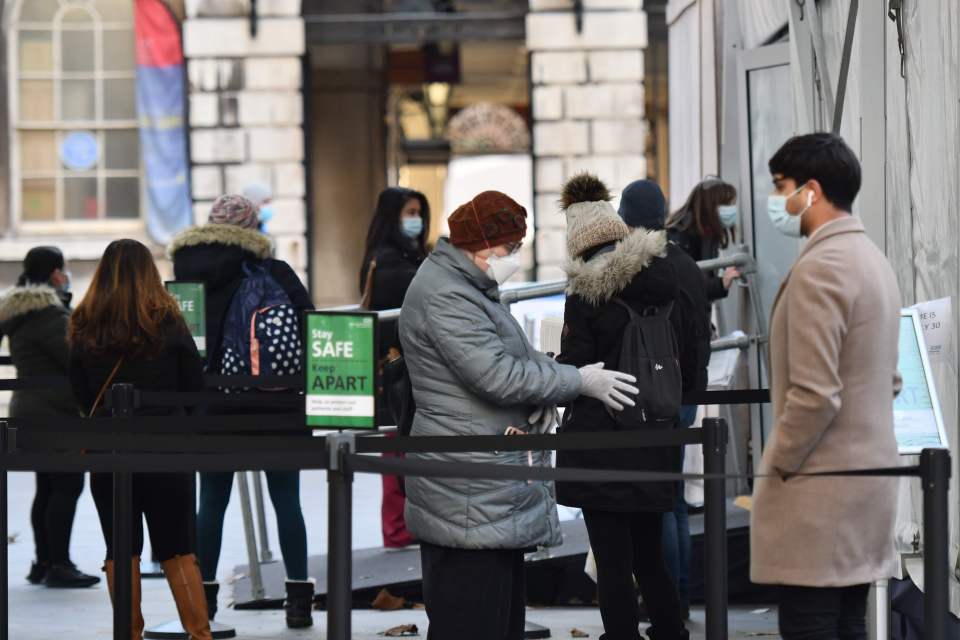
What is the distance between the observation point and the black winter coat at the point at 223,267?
7.82 metres

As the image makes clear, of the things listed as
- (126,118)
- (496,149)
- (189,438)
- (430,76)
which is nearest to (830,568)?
(189,438)

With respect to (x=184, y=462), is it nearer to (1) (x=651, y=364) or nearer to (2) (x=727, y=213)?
(1) (x=651, y=364)

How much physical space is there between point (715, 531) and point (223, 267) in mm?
3046

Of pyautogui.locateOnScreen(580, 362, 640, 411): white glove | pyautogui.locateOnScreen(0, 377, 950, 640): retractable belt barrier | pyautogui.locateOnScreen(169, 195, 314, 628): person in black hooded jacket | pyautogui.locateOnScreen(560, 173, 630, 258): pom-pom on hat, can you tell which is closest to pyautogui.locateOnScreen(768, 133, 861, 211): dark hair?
pyautogui.locateOnScreen(0, 377, 950, 640): retractable belt barrier

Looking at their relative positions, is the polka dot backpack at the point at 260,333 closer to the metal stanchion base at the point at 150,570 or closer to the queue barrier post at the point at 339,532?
the metal stanchion base at the point at 150,570

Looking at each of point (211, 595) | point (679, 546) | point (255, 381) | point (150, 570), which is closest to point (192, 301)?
point (255, 381)

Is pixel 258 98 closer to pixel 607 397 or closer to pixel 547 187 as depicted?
pixel 547 187

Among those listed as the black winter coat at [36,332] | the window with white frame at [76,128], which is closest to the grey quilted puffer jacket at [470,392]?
the black winter coat at [36,332]

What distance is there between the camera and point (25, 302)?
929 centimetres

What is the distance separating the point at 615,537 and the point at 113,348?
2002 millimetres

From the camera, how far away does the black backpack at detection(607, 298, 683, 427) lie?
20.1ft

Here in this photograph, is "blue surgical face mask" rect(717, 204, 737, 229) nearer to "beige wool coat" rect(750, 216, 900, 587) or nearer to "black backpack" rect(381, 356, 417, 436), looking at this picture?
"black backpack" rect(381, 356, 417, 436)

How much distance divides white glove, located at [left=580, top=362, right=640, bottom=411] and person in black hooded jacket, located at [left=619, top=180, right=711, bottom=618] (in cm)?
60

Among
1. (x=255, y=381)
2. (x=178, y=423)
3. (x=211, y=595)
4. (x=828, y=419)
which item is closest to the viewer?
(x=828, y=419)
